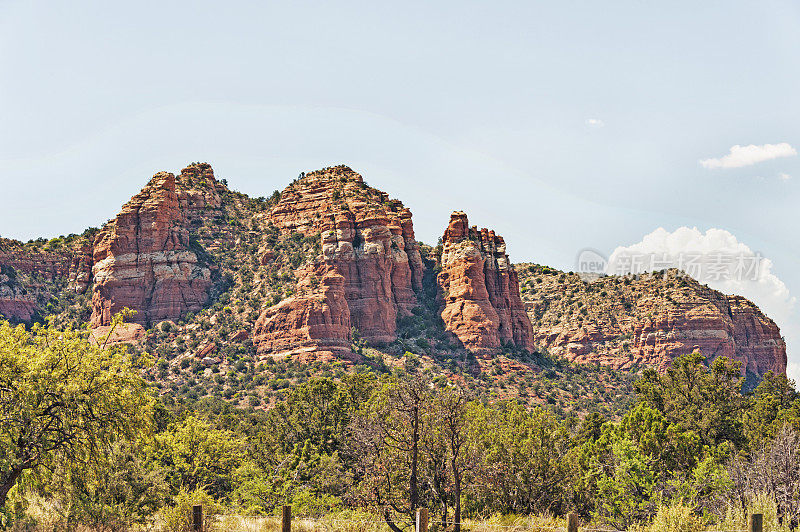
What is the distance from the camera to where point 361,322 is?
11394 cm

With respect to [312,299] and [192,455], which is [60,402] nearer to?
[192,455]

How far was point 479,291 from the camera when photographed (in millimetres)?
122312

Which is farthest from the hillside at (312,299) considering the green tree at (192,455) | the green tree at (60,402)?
the green tree at (60,402)

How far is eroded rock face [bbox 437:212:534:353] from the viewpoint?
11856 cm

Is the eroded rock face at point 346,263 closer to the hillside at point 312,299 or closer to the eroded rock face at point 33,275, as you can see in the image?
the hillside at point 312,299

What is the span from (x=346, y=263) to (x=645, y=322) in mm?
63402

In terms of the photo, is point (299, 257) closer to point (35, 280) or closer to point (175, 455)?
point (35, 280)

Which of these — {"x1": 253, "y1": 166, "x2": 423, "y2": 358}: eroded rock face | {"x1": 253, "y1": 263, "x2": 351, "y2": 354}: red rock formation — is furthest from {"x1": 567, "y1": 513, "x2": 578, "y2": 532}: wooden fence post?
{"x1": 253, "y1": 166, "x2": 423, "y2": 358}: eroded rock face

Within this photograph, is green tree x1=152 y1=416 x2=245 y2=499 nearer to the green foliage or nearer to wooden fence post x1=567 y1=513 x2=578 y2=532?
the green foliage

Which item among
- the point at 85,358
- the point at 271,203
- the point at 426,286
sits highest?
the point at 271,203

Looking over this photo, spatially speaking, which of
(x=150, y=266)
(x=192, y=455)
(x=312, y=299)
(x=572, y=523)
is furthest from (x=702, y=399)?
(x=150, y=266)

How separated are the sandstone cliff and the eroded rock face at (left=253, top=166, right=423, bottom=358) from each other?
126 ft

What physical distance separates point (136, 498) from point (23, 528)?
508 cm

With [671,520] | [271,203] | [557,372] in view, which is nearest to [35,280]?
[271,203]
